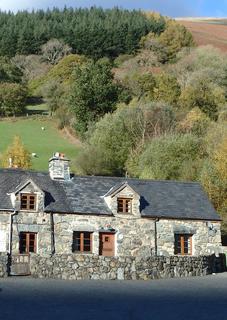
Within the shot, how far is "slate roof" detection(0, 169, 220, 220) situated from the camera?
35.7 m

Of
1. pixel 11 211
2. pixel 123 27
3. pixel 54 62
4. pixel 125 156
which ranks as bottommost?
pixel 11 211

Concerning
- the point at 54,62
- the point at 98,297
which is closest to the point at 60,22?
the point at 54,62

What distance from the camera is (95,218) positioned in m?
35.7

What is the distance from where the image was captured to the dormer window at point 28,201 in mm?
34781

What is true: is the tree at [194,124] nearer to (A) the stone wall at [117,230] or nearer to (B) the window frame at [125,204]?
(B) the window frame at [125,204]

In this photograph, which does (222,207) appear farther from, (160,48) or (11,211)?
(160,48)

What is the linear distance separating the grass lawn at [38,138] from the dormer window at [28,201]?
27.3 meters

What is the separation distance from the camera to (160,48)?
411 ft

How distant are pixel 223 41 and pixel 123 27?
2501cm

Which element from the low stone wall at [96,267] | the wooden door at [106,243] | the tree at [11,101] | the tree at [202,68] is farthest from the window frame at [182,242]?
the tree at [11,101]

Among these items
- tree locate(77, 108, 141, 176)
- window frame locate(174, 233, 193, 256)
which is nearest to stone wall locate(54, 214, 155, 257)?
window frame locate(174, 233, 193, 256)

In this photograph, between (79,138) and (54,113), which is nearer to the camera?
(79,138)

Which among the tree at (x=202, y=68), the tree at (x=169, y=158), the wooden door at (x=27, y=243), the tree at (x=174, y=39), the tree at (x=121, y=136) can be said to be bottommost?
the wooden door at (x=27, y=243)

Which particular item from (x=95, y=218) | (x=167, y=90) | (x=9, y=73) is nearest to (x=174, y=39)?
(x=9, y=73)
